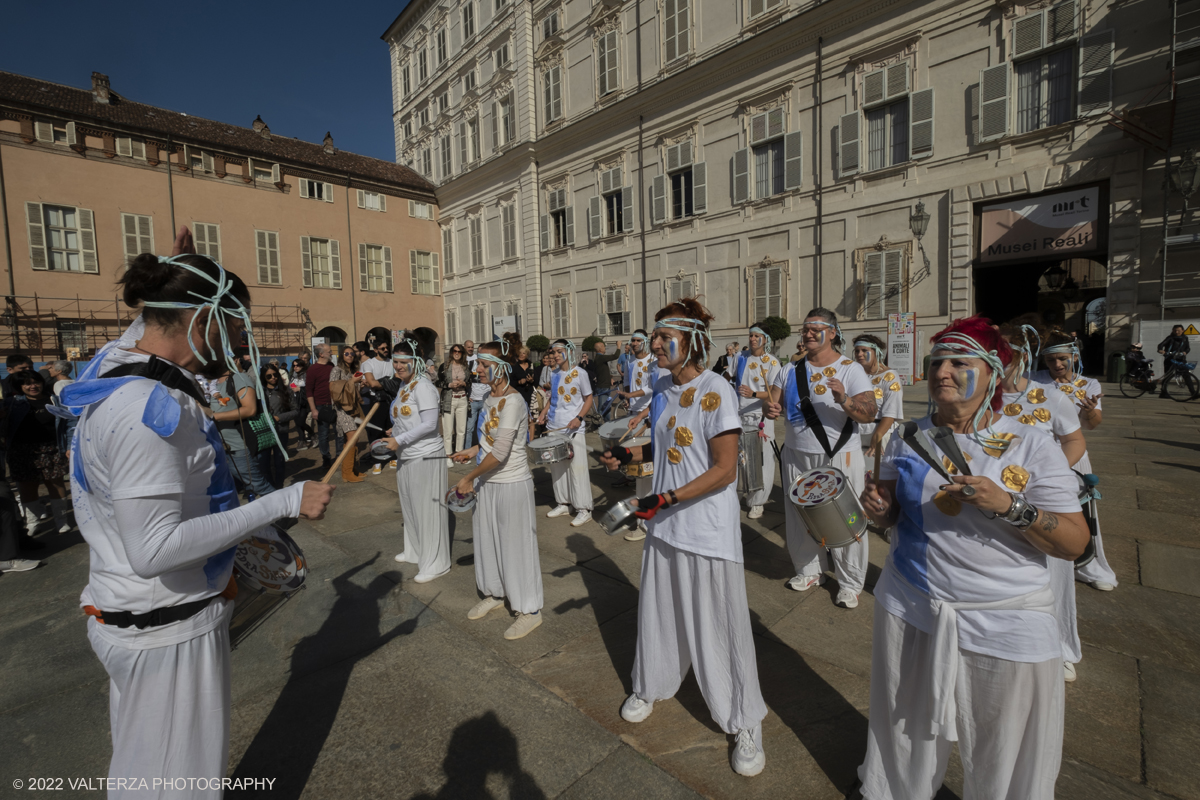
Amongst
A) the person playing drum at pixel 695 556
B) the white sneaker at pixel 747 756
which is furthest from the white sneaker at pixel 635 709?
the white sneaker at pixel 747 756

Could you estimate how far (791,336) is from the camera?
17406 millimetres

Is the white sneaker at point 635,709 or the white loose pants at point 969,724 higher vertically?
the white loose pants at point 969,724

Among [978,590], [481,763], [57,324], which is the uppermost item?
[57,324]

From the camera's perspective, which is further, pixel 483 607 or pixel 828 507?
pixel 483 607

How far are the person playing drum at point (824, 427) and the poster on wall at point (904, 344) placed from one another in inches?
484

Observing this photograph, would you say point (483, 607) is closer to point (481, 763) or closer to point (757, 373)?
point (481, 763)

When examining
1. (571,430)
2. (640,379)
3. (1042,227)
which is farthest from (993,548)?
(1042,227)

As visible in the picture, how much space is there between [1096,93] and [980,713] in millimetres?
16789

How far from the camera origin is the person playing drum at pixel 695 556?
2477 mm

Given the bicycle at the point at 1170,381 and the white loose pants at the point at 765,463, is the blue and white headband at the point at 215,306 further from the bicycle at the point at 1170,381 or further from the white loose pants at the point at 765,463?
the bicycle at the point at 1170,381

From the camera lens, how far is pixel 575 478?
20.2ft

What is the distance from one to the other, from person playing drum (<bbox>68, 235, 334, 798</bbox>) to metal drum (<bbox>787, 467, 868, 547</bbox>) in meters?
2.14

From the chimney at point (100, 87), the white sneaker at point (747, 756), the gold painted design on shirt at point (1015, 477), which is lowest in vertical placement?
the white sneaker at point (747, 756)

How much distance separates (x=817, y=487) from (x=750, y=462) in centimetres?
306
